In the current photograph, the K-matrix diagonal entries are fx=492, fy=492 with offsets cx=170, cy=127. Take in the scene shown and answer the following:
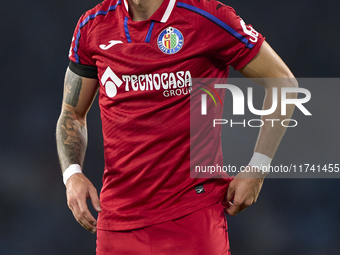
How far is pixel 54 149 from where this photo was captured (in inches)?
156

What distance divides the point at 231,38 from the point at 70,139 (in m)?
0.72

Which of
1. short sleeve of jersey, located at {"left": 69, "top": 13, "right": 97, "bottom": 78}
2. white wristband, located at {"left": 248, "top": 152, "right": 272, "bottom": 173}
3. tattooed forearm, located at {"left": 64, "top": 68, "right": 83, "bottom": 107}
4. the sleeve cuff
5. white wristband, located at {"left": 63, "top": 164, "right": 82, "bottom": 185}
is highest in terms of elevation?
short sleeve of jersey, located at {"left": 69, "top": 13, "right": 97, "bottom": 78}

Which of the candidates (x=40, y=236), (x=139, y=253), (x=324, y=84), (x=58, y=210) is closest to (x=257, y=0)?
(x=324, y=84)

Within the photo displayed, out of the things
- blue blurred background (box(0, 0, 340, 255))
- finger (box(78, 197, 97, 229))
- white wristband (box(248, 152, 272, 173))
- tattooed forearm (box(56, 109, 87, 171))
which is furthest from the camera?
blue blurred background (box(0, 0, 340, 255))

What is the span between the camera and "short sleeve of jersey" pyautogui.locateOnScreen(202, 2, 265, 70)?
1.62 metres

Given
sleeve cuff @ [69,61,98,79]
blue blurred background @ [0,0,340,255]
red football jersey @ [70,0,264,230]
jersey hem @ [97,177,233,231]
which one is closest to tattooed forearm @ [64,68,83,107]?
sleeve cuff @ [69,61,98,79]

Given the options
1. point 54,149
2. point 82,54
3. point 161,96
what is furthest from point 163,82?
point 54,149

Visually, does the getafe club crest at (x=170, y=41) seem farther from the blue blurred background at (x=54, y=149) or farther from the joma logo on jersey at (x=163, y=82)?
the blue blurred background at (x=54, y=149)

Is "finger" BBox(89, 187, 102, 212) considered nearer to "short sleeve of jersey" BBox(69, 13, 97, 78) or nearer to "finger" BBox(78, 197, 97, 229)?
"finger" BBox(78, 197, 97, 229)

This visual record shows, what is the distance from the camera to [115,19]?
1.75 metres

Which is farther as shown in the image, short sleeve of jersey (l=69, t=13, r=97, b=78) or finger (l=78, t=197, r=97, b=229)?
short sleeve of jersey (l=69, t=13, r=97, b=78)

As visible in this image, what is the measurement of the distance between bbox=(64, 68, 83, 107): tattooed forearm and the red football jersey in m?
0.21

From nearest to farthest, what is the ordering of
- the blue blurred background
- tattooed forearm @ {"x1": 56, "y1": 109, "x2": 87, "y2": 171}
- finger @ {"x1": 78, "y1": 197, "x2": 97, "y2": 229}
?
1. finger @ {"x1": 78, "y1": 197, "x2": 97, "y2": 229}
2. tattooed forearm @ {"x1": 56, "y1": 109, "x2": 87, "y2": 171}
3. the blue blurred background

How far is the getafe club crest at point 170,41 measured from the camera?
5.39 ft
